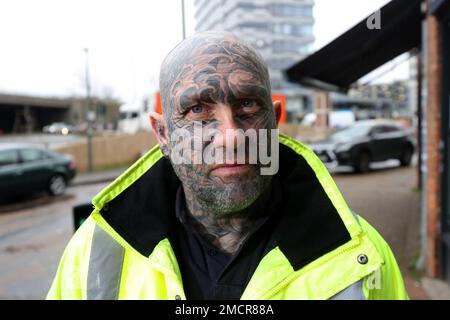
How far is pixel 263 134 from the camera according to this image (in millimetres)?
1279

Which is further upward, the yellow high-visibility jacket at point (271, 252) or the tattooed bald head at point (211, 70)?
the tattooed bald head at point (211, 70)

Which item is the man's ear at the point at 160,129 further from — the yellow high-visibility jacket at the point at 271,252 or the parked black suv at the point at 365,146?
the parked black suv at the point at 365,146

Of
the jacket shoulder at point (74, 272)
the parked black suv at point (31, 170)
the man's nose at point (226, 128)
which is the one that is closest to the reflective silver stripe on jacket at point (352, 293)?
the man's nose at point (226, 128)

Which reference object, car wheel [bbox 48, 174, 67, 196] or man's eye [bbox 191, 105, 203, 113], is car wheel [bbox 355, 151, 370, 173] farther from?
man's eye [bbox 191, 105, 203, 113]

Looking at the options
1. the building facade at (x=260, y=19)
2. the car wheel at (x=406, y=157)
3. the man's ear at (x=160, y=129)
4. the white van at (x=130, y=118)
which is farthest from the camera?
the white van at (x=130, y=118)

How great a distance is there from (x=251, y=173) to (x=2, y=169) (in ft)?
32.2

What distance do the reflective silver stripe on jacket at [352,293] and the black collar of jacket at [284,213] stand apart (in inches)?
5.1

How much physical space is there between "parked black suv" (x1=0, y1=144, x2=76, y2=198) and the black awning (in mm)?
7492

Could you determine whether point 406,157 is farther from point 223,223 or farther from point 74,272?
point 74,272

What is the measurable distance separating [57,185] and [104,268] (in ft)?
34.8

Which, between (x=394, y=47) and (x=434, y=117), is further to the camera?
(x=434, y=117)

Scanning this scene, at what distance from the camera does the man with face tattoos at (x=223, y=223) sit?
4.07 feet
